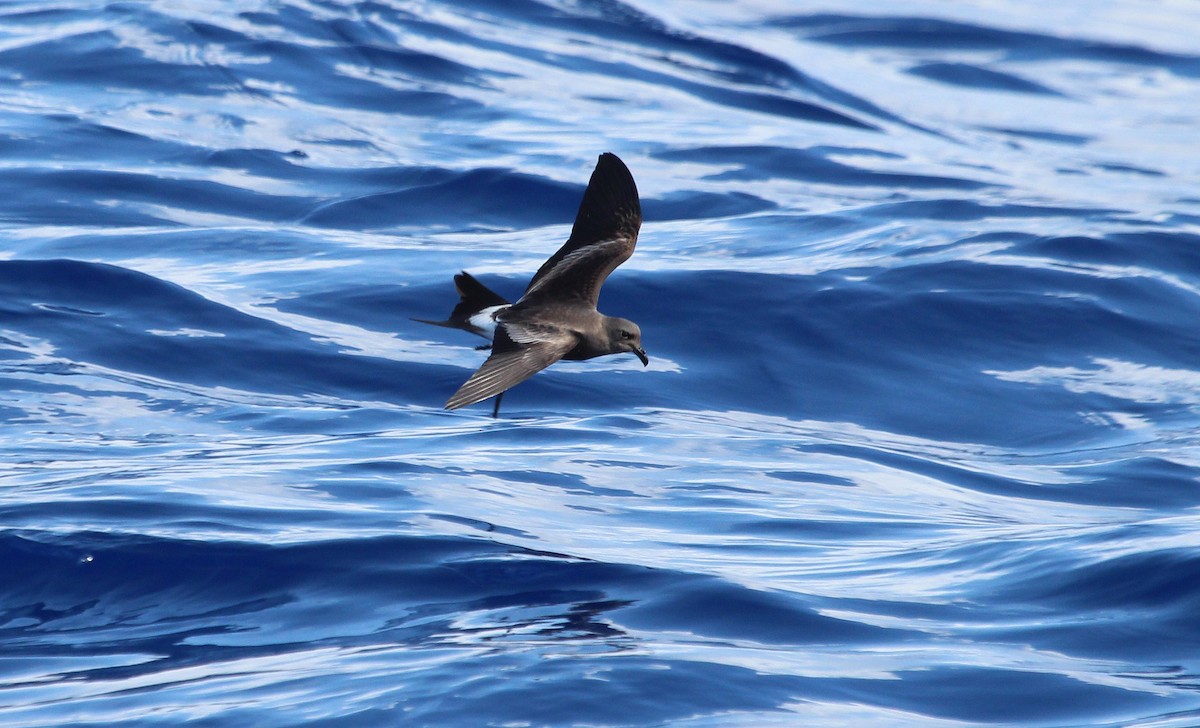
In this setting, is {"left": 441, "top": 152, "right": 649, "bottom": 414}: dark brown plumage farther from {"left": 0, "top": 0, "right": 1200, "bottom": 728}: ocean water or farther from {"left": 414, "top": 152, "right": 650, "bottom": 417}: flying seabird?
{"left": 0, "top": 0, "right": 1200, "bottom": 728}: ocean water

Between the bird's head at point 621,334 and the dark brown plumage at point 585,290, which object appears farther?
the bird's head at point 621,334

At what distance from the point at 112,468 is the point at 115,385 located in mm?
Answer: 1826

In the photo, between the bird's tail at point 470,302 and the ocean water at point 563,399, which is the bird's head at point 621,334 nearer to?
the bird's tail at point 470,302

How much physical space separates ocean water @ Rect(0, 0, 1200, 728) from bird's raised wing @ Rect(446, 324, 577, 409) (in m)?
0.87

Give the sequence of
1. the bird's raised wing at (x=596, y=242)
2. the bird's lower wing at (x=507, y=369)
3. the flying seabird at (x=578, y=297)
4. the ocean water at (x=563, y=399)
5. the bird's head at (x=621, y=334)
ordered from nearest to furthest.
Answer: the ocean water at (x=563, y=399) < the bird's lower wing at (x=507, y=369) < the flying seabird at (x=578, y=297) < the bird's head at (x=621, y=334) < the bird's raised wing at (x=596, y=242)

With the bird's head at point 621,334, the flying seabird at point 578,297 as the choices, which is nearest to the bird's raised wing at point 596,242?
the flying seabird at point 578,297

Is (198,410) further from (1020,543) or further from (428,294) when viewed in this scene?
(1020,543)

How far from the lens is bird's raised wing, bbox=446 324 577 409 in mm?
6094

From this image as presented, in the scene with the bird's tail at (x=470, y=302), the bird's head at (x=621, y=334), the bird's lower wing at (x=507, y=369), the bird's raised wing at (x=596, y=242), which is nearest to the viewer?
the bird's lower wing at (x=507, y=369)

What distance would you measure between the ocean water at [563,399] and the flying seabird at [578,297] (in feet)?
2.91

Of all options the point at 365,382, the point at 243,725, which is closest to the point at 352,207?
the point at 365,382

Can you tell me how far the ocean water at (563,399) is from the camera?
5836 millimetres

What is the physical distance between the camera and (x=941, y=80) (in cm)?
2361

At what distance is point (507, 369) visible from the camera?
21.1ft
